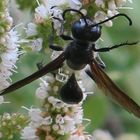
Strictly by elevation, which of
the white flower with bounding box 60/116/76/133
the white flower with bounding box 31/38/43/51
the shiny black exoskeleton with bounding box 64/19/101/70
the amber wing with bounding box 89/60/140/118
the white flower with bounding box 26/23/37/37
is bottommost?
the white flower with bounding box 60/116/76/133

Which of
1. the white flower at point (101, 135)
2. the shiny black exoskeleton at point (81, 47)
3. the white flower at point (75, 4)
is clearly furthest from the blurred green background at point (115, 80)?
the white flower at point (75, 4)

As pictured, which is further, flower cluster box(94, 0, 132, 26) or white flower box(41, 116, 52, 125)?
white flower box(41, 116, 52, 125)

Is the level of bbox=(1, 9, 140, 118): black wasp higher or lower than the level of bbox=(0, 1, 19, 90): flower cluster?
lower

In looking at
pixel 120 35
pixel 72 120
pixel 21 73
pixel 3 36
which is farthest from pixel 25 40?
pixel 120 35

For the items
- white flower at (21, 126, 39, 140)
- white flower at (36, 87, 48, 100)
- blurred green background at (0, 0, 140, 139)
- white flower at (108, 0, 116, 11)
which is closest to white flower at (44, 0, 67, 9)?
white flower at (108, 0, 116, 11)

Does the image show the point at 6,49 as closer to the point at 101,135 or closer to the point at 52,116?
the point at 52,116

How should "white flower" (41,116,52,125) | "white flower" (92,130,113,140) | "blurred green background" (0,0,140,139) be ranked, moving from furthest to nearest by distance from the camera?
"white flower" (92,130,113,140) → "blurred green background" (0,0,140,139) → "white flower" (41,116,52,125)

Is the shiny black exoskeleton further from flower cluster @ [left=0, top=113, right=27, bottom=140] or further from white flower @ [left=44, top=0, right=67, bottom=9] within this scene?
flower cluster @ [left=0, top=113, right=27, bottom=140]
